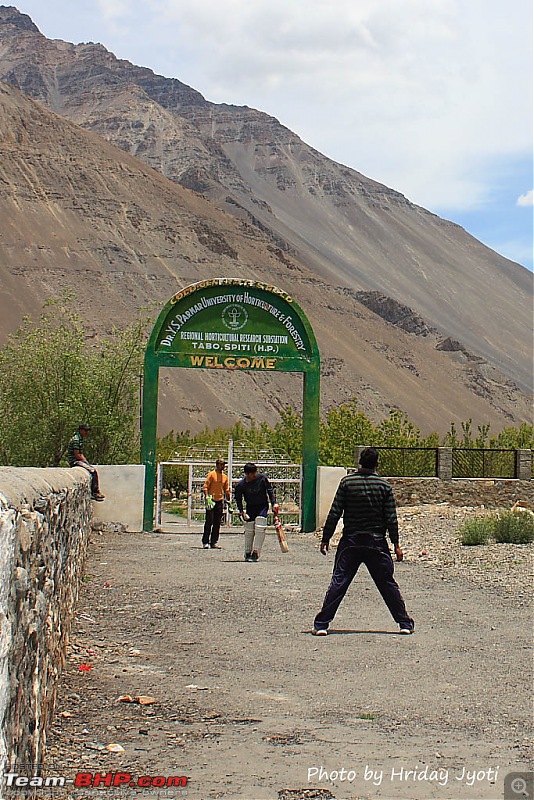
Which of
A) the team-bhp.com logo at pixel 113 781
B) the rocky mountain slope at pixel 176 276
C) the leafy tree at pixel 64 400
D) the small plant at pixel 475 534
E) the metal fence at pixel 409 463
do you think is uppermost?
the rocky mountain slope at pixel 176 276

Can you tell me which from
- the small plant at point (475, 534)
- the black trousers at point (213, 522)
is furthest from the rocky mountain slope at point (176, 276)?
the small plant at point (475, 534)

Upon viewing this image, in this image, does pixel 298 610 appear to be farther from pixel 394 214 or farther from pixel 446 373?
pixel 394 214

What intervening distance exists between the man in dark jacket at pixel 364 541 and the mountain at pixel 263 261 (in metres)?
71.1

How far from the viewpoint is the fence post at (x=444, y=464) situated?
89.9ft

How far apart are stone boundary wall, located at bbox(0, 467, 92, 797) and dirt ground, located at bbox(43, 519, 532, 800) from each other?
34 centimetres

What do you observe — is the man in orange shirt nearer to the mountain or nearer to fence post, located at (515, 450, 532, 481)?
fence post, located at (515, 450, 532, 481)

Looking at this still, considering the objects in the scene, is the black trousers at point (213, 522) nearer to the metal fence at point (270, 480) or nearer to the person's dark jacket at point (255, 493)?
the metal fence at point (270, 480)

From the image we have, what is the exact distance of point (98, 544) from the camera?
1886 cm

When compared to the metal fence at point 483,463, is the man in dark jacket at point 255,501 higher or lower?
lower

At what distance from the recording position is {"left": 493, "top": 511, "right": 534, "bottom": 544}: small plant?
18141mm

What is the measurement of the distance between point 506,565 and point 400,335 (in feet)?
347

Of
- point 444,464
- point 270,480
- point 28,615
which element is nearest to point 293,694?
point 28,615

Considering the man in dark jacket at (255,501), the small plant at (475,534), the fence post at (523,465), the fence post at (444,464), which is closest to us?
the man in dark jacket at (255,501)

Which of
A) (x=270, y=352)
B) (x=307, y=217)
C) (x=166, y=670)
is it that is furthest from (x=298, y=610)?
(x=307, y=217)
